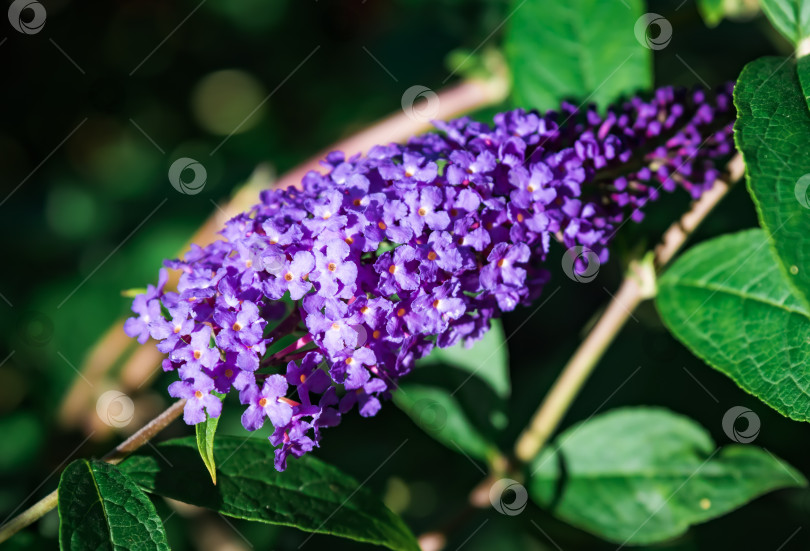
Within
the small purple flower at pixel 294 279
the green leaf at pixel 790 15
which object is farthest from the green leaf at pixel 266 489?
the green leaf at pixel 790 15

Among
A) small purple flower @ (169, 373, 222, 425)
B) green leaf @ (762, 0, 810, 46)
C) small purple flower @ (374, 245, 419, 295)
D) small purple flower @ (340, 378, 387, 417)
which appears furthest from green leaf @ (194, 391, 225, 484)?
green leaf @ (762, 0, 810, 46)

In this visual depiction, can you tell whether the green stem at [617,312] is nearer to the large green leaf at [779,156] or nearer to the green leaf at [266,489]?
the large green leaf at [779,156]

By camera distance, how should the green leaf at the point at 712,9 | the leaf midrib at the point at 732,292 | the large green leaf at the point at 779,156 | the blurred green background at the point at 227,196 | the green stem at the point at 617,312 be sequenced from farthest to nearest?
the blurred green background at the point at 227,196, the green leaf at the point at 712,9, the green stem at the point at 617,312, the leaf midrib at the point at 732,292, the large green leaf at the point at 779,156

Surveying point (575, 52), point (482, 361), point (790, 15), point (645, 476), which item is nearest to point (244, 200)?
point (482, 361)

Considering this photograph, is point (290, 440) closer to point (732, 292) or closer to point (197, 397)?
point (197, 397)

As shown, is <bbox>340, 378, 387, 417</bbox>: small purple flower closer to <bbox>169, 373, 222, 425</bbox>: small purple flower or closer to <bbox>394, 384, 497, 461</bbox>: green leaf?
<bbox>169, 373, 222, 425</bbox>: small purple flower

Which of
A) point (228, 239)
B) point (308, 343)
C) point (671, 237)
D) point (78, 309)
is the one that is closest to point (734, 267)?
point (671, 237)

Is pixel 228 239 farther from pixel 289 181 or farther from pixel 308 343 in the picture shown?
pixel 289 181

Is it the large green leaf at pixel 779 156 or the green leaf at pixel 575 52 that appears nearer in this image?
the large green leaf at pixel 779 156
